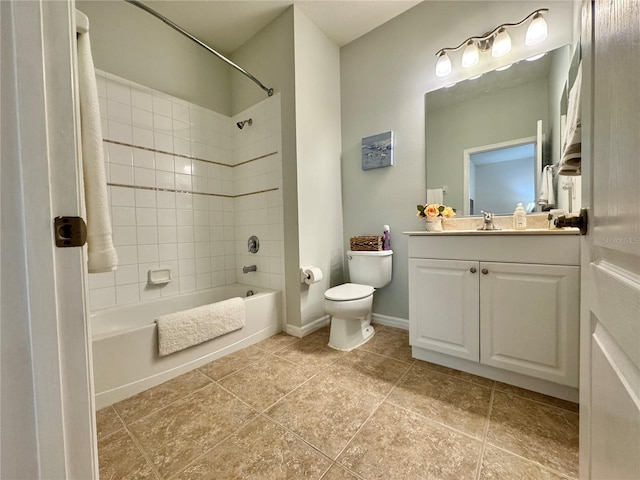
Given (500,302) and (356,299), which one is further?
(356,299)

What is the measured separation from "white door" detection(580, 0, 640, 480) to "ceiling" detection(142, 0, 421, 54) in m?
1.95

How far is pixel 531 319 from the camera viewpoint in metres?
1.22

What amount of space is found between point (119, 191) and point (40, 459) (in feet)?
6.30

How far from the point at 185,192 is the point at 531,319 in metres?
2.61

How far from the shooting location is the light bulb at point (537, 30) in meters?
1.49

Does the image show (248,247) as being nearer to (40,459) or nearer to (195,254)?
(195,254)

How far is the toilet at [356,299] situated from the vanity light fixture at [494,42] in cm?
147

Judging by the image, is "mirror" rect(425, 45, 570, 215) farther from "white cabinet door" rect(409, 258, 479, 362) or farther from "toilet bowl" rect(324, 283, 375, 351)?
"toilet bowl" rect(324, 283, 375, 351)

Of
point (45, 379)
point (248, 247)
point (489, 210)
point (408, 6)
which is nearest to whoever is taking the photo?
point (45, 379)

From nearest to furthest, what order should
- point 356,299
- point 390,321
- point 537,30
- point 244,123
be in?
1. point 537,30
2. point 356,299
3. point 390,321
4. point 244,123

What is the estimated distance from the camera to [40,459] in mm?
383

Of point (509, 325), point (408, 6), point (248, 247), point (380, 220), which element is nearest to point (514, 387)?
point (509, 325)

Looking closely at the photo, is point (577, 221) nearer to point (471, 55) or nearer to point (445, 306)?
point (445, 306)

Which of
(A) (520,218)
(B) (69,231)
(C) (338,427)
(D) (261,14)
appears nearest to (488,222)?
A: (A) (520,218)
